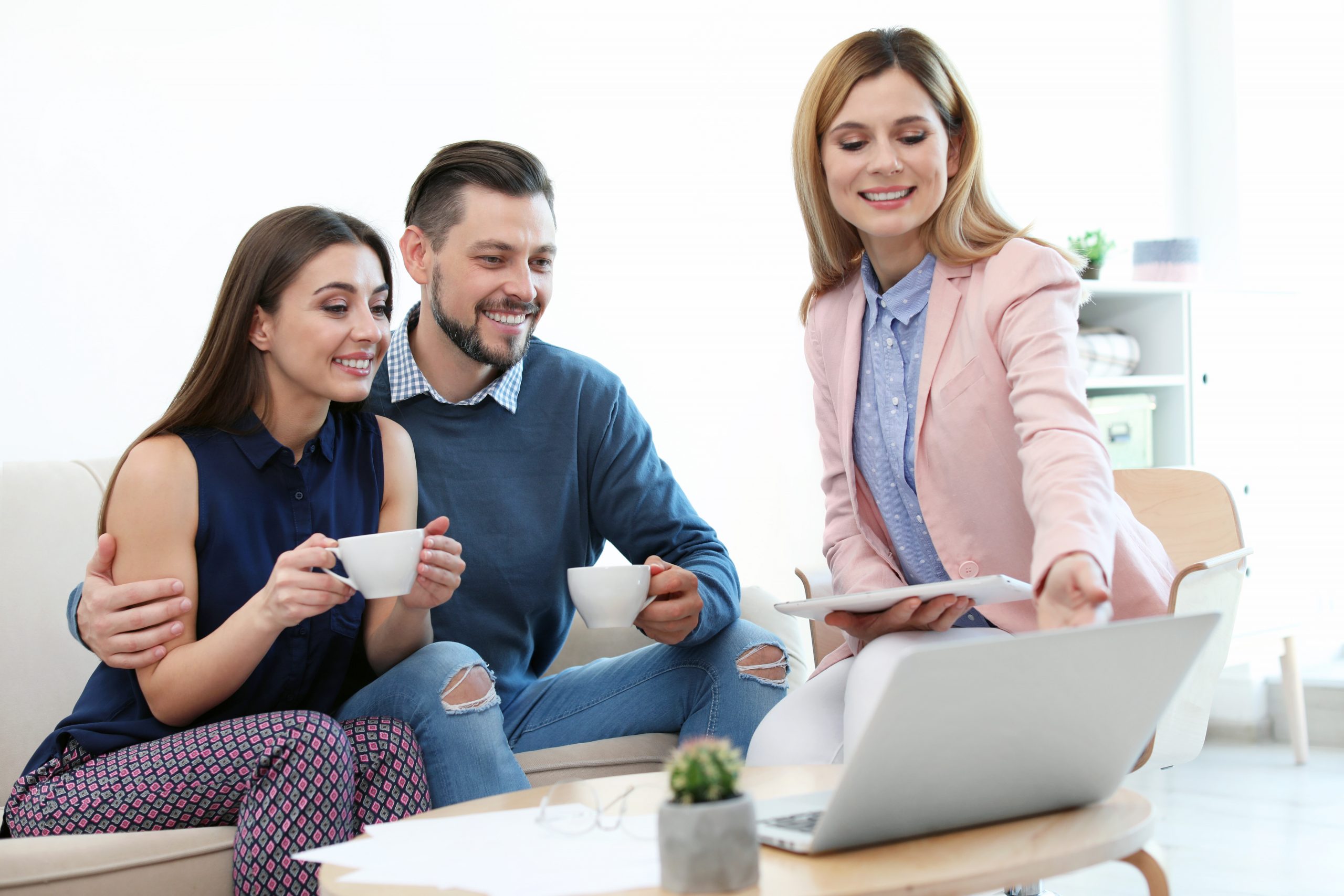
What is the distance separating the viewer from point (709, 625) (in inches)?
66.0

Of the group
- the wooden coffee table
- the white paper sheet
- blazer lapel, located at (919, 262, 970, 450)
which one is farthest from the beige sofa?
the wooden coffee table

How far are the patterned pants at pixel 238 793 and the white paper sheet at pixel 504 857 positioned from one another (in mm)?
355

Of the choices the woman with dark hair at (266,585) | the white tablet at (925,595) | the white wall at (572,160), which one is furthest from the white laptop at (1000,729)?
the white wall at (572,160)

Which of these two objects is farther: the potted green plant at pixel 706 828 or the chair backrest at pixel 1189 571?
the chair backrest at pixel 1189 571

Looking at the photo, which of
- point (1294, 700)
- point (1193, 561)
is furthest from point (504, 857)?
point (1294, 700)

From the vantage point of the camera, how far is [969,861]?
2.54ft

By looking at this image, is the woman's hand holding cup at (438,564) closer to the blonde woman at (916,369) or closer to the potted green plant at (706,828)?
the blonde woman at (916,369)

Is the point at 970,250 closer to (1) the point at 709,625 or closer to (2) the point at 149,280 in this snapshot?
(1) the point at 709,625

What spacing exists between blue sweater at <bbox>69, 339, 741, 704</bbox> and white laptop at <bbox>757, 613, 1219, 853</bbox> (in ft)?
2.83

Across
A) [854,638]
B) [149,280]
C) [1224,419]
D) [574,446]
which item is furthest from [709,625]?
[1224,419]

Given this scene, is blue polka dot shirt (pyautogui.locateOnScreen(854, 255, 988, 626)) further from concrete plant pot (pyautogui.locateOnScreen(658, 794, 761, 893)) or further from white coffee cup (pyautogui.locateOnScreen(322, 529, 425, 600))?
concrete plant pot (pyautogui.locateOnScreen(658, 794, 761, 893))

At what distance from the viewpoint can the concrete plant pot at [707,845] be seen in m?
0.72

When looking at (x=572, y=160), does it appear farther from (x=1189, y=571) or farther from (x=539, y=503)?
(x=1189, y=571)

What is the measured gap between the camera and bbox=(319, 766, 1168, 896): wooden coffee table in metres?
0.74
